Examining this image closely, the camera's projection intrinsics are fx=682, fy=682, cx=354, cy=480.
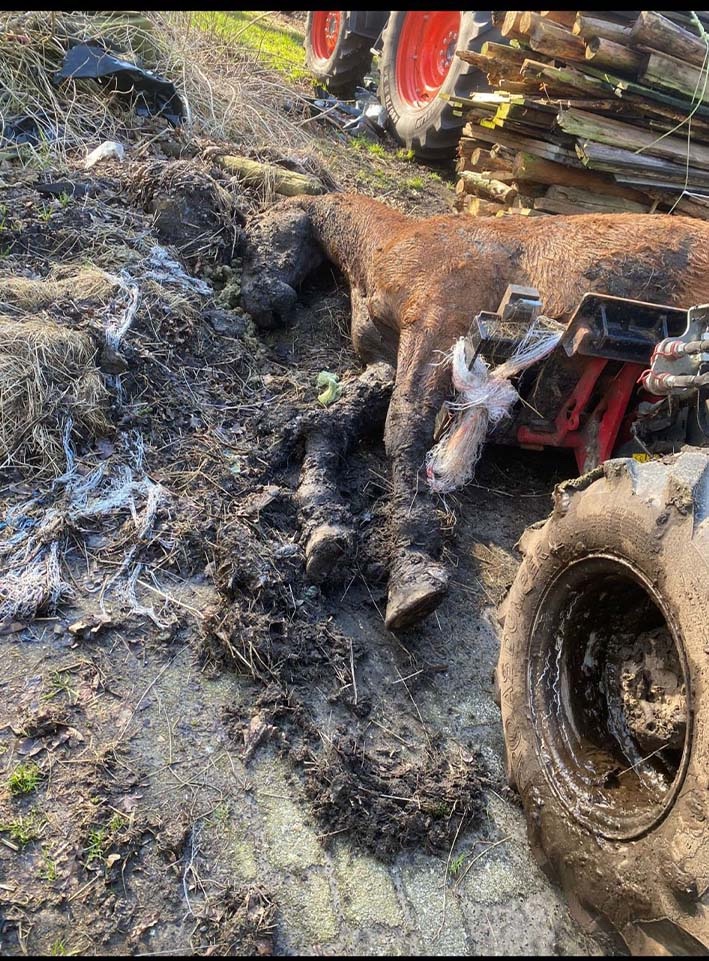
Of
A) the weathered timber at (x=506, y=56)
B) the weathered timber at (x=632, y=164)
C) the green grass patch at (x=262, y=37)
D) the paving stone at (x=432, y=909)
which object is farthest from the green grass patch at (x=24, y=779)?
the green grass patch at (x=262, y=37)

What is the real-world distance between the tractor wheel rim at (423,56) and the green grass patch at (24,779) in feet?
25.6

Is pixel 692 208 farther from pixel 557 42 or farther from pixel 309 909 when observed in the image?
pixel 309 909

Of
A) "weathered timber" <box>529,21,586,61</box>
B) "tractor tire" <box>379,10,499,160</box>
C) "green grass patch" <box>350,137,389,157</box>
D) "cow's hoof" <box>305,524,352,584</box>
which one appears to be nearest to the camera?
"cow's hoof" <box>305,524,352,584</box>

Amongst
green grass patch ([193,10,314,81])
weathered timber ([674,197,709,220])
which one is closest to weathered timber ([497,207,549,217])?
weathered timber ([674,197,709,220])

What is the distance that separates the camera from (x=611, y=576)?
2.25m

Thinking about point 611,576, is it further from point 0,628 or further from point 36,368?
point 36,368

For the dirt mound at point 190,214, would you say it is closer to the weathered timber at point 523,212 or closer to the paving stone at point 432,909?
the weathered timber at point 523,212

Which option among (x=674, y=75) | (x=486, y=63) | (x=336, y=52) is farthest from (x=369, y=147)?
(x=674, y=75)

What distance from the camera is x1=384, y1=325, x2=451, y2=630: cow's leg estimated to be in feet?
9.66

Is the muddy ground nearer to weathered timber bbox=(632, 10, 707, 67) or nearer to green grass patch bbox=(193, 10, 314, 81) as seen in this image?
weathered timber bbox=(632, 10, 707, 67)

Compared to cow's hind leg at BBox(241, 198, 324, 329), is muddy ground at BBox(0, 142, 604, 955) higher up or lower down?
lower down

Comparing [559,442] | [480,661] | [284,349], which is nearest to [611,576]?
[480,661]

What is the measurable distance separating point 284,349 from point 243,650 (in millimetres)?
2421

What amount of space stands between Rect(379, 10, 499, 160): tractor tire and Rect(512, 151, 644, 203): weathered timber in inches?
81.8
